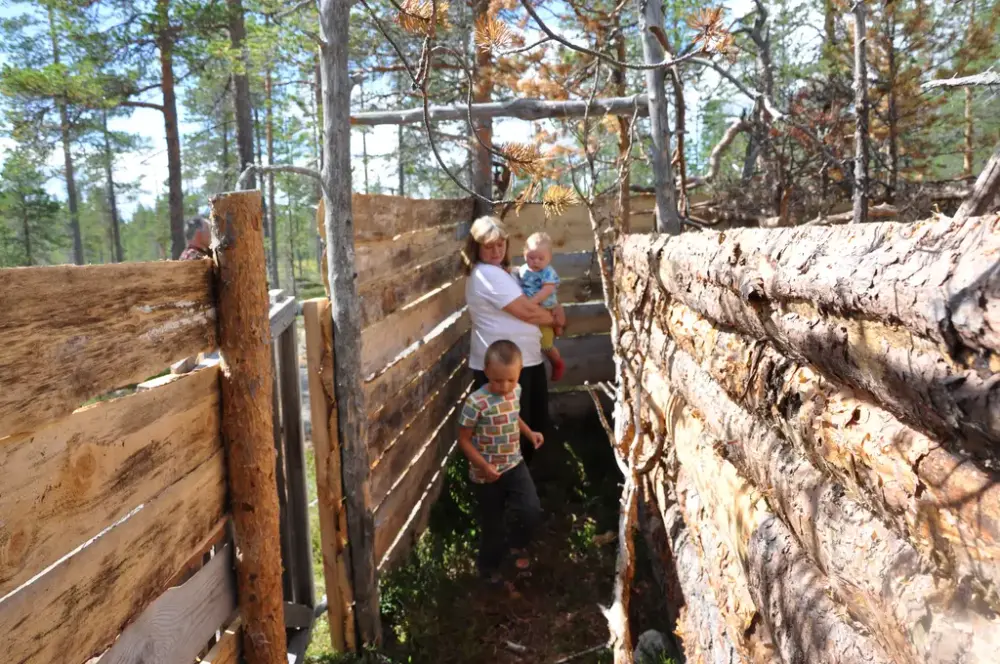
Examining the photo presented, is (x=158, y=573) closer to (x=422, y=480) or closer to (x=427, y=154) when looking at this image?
(x=422, y=480)

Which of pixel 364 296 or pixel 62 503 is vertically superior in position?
pixel 364 296

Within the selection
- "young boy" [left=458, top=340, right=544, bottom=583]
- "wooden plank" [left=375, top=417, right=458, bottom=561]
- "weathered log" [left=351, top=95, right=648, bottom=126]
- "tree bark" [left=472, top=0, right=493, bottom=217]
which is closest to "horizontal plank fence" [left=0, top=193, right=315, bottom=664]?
"wooden plank" [left=375, top=417, right=458, bottom=561]

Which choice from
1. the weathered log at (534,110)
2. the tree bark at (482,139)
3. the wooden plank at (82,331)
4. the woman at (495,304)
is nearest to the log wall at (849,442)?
the wooden plank at (82,331)

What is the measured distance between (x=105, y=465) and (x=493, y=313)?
130 inches

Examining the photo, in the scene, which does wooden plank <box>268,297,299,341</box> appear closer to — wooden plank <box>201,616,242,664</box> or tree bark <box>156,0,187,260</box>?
wooden plank <box>201,616,242,664</box>

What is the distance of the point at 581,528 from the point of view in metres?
4.63

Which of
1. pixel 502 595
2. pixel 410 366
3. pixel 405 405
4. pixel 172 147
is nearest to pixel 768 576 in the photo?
pixel 502 595

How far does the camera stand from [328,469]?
3.02m

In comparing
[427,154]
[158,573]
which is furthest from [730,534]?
[427,154]

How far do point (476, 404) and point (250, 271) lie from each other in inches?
79.2

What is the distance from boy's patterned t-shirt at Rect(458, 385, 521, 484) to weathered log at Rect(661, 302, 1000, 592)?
2066 millimetres

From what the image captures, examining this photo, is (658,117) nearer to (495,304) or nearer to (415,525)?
(495,304)

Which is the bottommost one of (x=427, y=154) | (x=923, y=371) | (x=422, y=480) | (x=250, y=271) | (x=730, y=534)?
(x=422, y=480)

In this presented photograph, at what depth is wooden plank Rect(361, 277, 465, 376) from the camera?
130 inches
